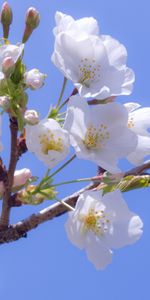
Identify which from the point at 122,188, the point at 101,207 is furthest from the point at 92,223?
the point at 122,188

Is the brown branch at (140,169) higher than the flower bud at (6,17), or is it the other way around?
the flower bud at (6,17)

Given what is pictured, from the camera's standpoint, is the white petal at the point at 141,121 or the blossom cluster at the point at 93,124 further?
the white petal at the point at 141,121

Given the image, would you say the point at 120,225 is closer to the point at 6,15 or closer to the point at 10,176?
the point at 10,176

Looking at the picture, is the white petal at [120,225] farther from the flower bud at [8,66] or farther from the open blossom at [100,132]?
the flower bud at [8,66]

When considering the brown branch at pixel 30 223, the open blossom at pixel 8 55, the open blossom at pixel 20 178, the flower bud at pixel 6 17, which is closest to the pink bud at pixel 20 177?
the open blossom at pixel 20 178

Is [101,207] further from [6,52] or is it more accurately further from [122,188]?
[6,52]

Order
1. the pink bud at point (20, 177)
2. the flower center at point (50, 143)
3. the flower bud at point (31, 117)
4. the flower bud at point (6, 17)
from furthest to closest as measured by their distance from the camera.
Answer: the flower bud at point (6, 17) → the pink bud at point (20, 177) → the flower center at point (50, 143) → the flower bud at point (31, 117)

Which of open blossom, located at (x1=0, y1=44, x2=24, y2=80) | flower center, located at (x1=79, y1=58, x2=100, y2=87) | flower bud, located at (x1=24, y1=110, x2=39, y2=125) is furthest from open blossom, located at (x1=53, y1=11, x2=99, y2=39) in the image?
flower bud, located at (x1=24, y1=110, x2=39, y2=125)
